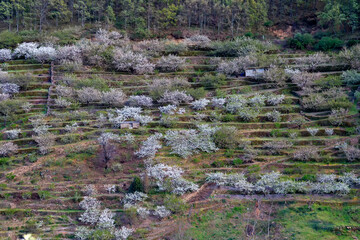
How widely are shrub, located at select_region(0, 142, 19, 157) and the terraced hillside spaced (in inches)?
7.3

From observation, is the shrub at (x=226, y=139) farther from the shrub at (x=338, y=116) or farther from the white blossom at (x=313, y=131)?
the shrub at (x=338, y=116)

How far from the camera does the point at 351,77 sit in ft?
112

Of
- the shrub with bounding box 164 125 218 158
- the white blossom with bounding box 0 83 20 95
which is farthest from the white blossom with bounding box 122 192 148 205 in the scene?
the white blossom with bounding box 0 83 20 95

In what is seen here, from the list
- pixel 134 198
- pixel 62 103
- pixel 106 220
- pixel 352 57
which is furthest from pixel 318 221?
pixel 62 103

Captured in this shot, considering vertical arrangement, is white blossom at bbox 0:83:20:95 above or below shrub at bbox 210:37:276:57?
below

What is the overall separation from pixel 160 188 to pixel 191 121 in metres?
7.89

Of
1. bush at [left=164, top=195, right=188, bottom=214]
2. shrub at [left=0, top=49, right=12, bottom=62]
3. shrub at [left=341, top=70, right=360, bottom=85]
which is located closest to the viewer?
bush at [left=164, top=195, right=188, bottom=214]

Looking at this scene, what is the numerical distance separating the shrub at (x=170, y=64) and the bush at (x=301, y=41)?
12.8m

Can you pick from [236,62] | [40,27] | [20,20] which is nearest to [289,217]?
[236,62]

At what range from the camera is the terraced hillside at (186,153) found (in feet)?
71.2

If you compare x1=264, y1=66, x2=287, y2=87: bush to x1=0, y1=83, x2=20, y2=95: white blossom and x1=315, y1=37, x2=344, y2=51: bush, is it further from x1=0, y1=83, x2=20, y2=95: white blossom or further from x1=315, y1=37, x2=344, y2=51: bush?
x1=0, y1=83, x2=20, y2=95: white blossom

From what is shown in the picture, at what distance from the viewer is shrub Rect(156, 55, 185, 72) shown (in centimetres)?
3819

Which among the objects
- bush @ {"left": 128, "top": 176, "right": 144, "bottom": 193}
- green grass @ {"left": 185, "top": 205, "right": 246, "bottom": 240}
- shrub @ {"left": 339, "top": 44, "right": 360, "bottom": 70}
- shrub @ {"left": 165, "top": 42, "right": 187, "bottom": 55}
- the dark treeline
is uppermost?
the dark treeline

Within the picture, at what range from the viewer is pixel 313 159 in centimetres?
2633
